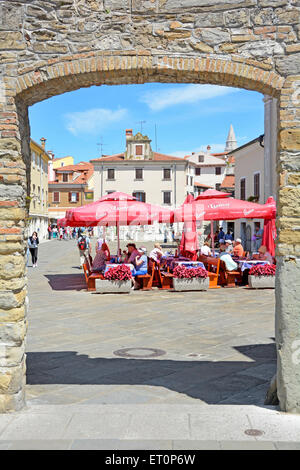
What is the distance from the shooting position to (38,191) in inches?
2083

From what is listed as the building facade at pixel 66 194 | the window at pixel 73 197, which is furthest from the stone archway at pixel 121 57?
the window at pixel 73 197

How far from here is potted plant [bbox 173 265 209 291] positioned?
13.2 meters

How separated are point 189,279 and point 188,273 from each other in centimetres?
17

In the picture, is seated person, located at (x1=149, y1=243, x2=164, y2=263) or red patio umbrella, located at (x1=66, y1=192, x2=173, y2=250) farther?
seated person, located at (x1=149, y1=243, x2=164, y2=263)

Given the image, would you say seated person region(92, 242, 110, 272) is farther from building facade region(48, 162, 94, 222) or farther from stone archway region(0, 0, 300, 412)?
building facade region(48, 162, 94, 222)

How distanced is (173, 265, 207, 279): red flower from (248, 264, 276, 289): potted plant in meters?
1.35

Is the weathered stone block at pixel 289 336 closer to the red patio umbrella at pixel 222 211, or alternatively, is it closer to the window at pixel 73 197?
the red patio umbrella at pixel 222 211

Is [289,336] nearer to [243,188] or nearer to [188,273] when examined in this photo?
[188,273]

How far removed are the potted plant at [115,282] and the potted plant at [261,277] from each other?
3.34m

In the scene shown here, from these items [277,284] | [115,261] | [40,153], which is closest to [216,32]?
[277,284]

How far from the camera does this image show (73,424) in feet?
14.6

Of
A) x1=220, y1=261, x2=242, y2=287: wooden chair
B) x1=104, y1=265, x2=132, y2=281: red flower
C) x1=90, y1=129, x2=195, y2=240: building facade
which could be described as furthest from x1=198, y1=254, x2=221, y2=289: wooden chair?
x1=90, y1=129, x2=195, y2=240: building facade

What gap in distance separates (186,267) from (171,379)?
291 inches

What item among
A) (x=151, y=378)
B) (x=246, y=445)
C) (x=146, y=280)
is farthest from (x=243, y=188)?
(x=246, y=445)
